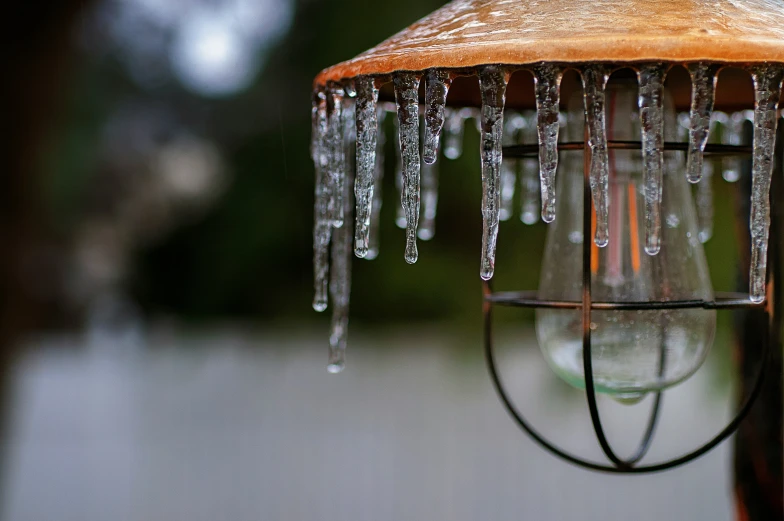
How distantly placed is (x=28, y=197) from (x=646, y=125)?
254 cm

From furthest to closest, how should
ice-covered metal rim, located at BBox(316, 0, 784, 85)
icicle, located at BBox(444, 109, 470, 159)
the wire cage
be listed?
1. icicle, located at BBox(444, 109, 470, 159)
2. the wire cage
3. ice-covered metal rim, located at BBox(316, 0, 784, 85)

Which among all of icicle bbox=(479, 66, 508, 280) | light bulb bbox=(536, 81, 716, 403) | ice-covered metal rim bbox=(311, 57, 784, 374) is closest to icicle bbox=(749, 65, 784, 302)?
ice-covered metal rim bbox=(311, 57, 784, 374)

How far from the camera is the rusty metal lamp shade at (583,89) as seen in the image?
2.33 feet

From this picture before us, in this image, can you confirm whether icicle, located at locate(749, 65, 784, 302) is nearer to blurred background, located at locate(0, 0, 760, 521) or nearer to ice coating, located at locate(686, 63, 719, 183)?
ice coating, located at locate(686, 63, 719, 183)

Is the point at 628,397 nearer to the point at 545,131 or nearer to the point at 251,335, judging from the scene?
the point at 545,131

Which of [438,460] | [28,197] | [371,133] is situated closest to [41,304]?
[438,460]

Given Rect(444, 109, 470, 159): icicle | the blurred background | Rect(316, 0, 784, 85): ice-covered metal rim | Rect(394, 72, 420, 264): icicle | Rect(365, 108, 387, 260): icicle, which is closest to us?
Rect(316, 0, 784, 85): ice-covered metal rim

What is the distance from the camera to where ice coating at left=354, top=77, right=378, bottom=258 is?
87 cm

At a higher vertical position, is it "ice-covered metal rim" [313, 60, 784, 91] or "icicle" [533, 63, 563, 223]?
"ice-covered metal rim" [313, 60, 784, 91]

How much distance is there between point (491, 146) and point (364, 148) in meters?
0.16

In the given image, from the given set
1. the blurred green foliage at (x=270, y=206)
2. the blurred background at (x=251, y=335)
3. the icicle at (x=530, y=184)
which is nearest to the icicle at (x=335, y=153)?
the icicle at (x=530, y=184)

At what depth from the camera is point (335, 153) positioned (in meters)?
1.00

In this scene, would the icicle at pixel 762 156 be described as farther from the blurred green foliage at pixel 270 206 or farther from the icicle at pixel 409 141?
the blurred green foliage at pixel 270 206

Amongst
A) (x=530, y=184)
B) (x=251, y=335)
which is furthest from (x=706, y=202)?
(x=251, y=335)
